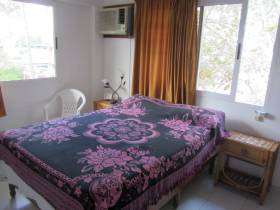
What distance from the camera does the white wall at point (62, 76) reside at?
3.17 metres

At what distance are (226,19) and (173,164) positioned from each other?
1842mm

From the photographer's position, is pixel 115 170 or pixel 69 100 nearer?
pixel 115 170

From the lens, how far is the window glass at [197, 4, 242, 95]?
271 centimetres

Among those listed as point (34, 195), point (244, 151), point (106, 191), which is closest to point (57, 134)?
point (34, 195)

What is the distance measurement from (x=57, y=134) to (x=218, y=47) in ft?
6.79

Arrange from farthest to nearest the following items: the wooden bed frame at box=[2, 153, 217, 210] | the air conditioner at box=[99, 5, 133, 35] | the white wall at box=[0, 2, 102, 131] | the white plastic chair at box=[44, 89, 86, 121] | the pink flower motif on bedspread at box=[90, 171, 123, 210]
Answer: the white plastic chair at box=[44, 89, 86, 121]
the air conditioner at box=[99, 5, 133, 35]
the white wall at box=[0, 2, 102, 131]
the wooden bed frame at box=[2, 153, 217, 210]
the pink flower motif on bedspread at box=[90, 171, 123, 210]

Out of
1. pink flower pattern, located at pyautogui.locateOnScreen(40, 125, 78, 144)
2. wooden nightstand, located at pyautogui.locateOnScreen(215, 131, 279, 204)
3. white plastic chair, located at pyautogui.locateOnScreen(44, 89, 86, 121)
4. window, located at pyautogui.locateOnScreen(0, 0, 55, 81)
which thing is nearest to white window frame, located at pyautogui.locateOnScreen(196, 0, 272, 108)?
wooden nightstand, located at pyautogui.locateOnScreen(215, 131, 279, 204)

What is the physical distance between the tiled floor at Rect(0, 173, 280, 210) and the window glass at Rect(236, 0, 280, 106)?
1010 mm

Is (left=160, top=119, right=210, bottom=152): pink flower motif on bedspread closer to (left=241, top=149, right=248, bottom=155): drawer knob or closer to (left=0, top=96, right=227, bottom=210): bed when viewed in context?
(left=0, top=96, right=227, bottom=210): bed

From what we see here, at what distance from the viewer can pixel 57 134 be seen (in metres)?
2.16

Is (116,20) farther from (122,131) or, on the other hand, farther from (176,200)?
(176,200)

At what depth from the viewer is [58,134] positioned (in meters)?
2.16

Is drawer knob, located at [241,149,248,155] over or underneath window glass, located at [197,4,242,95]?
underneath

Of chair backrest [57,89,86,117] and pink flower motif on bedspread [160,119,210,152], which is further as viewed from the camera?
chair backrest [57,89,86,117]
